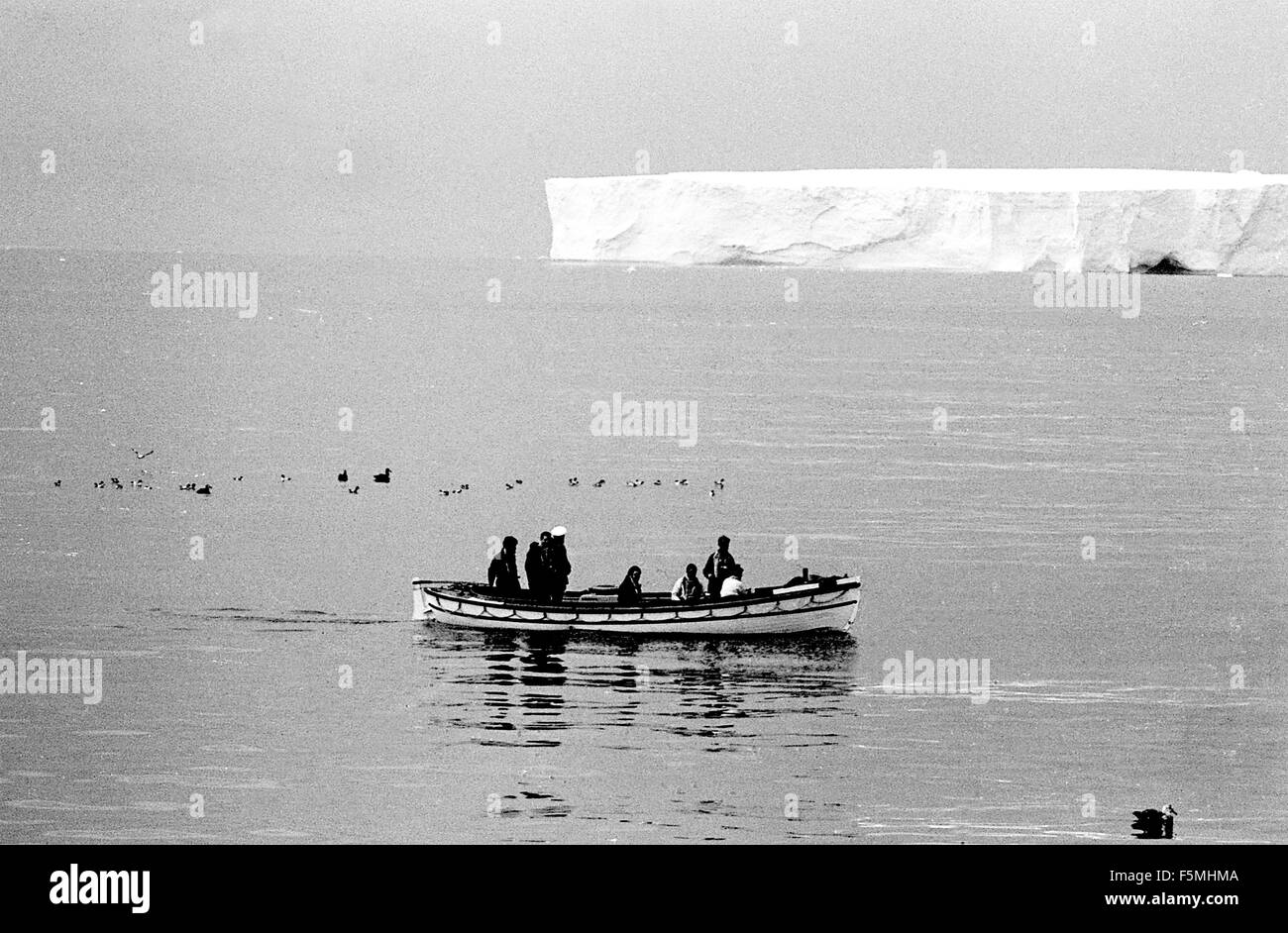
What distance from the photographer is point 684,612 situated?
1672cm

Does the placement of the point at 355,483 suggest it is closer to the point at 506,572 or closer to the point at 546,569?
the point at 506,572

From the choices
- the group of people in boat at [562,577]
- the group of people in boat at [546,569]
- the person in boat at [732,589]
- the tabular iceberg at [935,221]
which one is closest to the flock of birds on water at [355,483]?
the group of people in boat at [562,577]

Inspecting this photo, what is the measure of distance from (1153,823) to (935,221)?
66889 millimetres

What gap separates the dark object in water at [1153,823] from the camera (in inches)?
452

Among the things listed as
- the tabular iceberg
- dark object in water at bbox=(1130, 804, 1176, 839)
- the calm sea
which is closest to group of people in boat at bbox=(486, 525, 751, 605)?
the calm sea

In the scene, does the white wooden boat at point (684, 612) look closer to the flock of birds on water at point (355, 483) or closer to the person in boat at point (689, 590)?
the person in boat at point (689, 590)

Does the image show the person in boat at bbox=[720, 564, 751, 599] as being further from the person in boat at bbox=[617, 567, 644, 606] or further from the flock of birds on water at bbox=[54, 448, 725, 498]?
the flock of birds on water at bbox=[54, 448, 725, 498]

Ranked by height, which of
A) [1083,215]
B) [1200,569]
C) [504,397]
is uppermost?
[1083,215]
